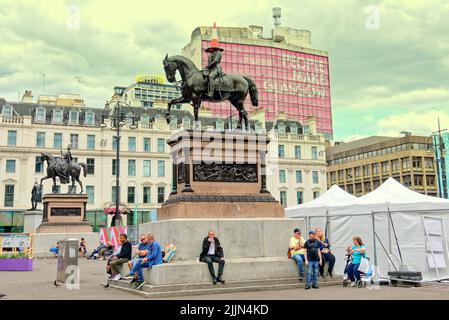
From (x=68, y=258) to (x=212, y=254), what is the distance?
5.85 m

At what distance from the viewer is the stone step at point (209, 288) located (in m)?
11.4

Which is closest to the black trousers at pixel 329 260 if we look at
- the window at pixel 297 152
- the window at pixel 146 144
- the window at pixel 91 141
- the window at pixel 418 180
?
the window at pixel 146 144

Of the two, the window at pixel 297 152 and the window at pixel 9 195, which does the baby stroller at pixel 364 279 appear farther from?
the window at pixel 297 152

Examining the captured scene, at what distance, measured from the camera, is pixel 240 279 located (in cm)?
1248

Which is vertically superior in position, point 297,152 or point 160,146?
point 160,146

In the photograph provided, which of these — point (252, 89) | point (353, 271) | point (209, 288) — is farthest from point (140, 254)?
point (252, 89)

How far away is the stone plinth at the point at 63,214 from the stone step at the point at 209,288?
2248 cm

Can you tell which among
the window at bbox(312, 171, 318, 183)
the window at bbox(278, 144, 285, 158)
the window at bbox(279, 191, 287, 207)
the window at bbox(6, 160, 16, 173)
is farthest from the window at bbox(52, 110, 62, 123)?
the window at bbox(312, 171, 318, 183)

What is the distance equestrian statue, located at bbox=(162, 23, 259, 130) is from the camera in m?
14.6

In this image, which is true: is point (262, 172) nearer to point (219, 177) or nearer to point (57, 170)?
point (219, 177)

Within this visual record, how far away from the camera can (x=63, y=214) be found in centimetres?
3478

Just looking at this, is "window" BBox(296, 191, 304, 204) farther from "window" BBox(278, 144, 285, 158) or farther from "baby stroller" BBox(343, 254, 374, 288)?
"baby stroller" BBox(343, 254, 374, 288)

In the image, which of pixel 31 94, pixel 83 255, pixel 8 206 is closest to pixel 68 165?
pixel 83 255

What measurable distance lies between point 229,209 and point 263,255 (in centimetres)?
161
